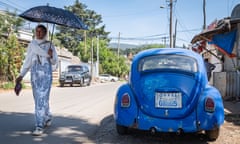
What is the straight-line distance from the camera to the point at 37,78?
21.0ft

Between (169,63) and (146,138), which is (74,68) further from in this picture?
(169,63)

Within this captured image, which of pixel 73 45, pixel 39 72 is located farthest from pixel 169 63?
pixel 73 45

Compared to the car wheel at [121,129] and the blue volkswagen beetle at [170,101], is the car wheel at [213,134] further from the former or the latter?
the car wheel at [121,129]

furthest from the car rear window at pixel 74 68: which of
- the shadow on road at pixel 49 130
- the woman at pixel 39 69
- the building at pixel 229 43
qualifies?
the woman at pixel 39 69

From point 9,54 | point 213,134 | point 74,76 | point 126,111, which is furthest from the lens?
point 74,76

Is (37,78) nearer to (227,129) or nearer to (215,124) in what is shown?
(215,124)

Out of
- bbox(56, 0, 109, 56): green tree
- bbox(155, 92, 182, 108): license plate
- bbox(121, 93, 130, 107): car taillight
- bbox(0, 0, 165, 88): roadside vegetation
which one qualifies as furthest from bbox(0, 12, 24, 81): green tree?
bbox(56, 0, 109, 56): green tree

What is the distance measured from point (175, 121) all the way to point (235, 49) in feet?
29.1

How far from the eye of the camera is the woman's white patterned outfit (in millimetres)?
6367

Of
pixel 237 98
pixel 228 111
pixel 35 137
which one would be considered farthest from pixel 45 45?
pixel 237 98

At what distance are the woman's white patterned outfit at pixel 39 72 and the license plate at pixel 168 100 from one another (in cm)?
236

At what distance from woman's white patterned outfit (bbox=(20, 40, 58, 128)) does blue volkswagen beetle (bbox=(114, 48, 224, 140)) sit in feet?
5.29

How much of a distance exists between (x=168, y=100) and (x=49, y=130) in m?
2.71

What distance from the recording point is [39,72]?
6.43 metres
